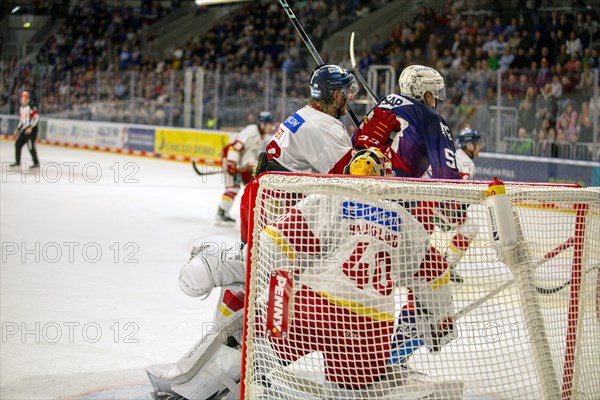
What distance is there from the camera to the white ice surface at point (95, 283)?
4.14 m

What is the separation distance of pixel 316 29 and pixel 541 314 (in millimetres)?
17449

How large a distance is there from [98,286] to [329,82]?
117 inches

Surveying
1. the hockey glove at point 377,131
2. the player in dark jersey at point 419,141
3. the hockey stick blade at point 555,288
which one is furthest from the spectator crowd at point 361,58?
the hockey stick blade at point 555,288

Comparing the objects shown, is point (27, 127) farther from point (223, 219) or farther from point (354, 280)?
point (354, 280)

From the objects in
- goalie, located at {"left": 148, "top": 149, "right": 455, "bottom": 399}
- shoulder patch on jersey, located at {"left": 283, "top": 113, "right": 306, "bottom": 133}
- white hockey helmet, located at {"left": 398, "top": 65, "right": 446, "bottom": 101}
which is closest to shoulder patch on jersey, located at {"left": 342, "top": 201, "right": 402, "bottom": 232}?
goalie, located at {"left": 148, "top": 149, "right": 455, "bottom": 399}

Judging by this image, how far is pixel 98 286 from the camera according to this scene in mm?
5996

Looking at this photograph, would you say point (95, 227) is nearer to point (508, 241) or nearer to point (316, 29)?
point (508, 241)

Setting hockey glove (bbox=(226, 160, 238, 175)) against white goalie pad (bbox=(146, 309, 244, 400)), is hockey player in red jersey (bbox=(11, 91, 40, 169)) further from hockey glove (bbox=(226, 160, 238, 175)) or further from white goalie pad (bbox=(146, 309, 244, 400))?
white goalie pad (bbox=(146, 309, 244, 400))

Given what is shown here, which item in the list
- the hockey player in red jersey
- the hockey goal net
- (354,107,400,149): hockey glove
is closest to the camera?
the hockey goal net

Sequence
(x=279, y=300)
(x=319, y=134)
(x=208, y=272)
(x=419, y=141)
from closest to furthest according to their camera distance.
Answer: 1. (x=279, y=300)
2. (x=208, y=272)
3. (x=319, y=134)
4. (x=419, y=141)

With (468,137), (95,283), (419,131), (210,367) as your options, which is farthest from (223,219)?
(210,367)

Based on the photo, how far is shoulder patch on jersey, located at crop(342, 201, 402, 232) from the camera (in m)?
2.80

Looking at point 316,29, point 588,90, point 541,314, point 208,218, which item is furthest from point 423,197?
point 316,29

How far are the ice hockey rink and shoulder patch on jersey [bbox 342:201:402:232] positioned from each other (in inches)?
12.2
